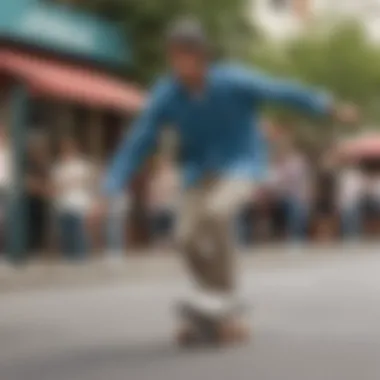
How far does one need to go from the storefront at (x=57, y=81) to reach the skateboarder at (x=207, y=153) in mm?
10638

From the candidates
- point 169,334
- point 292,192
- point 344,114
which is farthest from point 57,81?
point 344,114

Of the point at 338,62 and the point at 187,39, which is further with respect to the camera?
the point at 338,62

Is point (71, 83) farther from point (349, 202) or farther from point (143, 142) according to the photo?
point (143, 142)

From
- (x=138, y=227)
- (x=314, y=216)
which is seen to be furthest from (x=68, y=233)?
(x=314, y=216)

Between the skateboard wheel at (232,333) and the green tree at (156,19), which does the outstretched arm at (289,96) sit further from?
the green tree at (156,19)

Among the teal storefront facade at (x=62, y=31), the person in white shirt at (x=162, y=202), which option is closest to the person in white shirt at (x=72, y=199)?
the teal storefront facade at (x=62, y=31)

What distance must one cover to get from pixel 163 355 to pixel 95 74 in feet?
61.3

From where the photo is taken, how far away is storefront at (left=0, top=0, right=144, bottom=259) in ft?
68.3

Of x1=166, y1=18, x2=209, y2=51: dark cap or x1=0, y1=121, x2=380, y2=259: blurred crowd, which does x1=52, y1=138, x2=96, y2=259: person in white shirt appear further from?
x1=166, y1=18, x2=209, y2=51: dark cap

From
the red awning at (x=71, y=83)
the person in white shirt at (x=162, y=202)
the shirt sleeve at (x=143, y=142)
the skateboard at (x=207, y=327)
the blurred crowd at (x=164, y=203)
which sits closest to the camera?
the skateboard at (x=207, y=327)

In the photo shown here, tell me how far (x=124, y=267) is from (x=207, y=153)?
9.18m

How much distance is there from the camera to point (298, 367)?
752 cm

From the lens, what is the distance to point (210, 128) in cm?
907

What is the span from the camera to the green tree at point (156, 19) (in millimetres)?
27297
